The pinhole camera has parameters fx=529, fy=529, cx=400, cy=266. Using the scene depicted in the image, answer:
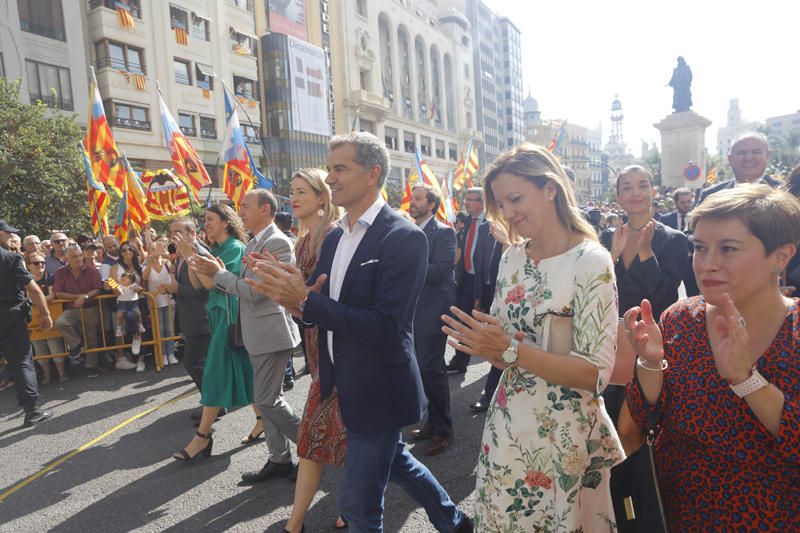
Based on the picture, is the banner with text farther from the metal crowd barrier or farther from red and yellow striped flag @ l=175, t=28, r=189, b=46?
the metal crowd barrier

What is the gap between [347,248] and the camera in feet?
8.34

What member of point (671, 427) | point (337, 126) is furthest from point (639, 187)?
point (337, 126)

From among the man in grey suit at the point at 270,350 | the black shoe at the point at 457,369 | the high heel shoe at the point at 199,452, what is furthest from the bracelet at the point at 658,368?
the black shoe at the point at 457,369

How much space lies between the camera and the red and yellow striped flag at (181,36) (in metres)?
31.9

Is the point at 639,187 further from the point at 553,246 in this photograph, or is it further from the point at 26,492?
the point at 26,492

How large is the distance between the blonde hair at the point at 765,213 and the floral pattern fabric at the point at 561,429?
1.42 feet

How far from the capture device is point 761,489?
4.88ft

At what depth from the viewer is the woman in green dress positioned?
4.16m

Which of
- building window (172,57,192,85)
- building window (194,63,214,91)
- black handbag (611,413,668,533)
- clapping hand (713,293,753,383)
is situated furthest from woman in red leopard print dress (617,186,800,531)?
building window (194,63,214,91)

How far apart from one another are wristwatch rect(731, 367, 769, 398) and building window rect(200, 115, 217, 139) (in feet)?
118

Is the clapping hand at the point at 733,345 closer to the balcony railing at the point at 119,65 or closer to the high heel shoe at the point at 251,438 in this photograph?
the high heel shoe at the point at 251,438

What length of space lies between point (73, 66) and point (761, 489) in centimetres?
3226

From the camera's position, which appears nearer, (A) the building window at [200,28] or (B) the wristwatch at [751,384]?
(B) the wristwatch at [751,384]

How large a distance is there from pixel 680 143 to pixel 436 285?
79.0 feet
